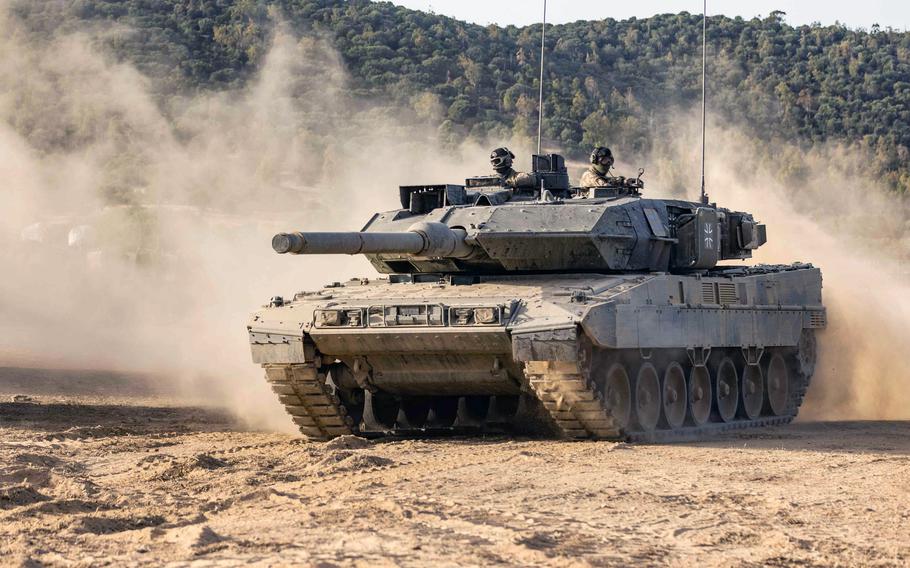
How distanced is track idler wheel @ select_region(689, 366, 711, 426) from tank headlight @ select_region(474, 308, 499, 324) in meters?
3.61

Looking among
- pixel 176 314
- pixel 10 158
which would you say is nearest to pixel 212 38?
pixel 10 158

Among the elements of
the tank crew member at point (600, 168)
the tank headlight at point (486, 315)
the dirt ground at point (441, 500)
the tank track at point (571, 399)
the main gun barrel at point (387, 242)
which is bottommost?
the dirt ground at point (441, 500)

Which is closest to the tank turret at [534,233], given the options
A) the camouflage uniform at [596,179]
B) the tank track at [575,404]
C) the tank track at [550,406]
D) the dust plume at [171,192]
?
the camouflage uniform at [596,179]

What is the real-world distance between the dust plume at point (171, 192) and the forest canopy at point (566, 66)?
0.96m

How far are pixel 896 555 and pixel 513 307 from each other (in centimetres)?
645

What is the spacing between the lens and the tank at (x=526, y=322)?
15.3 meters

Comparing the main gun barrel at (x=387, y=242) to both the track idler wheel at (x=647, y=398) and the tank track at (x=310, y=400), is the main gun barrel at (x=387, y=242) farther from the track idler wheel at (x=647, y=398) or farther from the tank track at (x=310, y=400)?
the track idler wheel at (x=647, y=398)

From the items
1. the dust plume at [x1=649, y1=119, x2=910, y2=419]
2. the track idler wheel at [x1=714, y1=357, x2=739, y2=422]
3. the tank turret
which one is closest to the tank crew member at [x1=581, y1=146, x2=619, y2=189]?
the tank turret

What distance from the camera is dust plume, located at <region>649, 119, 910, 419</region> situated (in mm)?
22359

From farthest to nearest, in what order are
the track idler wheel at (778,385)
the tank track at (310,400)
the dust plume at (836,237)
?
the dust plume at (836,237) → the track idler wheel at (778,385) → the tank track at (310,400)

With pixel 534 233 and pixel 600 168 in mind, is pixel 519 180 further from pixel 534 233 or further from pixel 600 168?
pixel 534 233

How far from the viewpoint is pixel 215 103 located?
161 feet

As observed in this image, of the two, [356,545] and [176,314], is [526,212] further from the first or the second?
[176,314]

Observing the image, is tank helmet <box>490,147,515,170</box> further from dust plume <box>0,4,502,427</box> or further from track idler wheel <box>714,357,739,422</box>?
dust plume <box>0,4,502,427</box>
